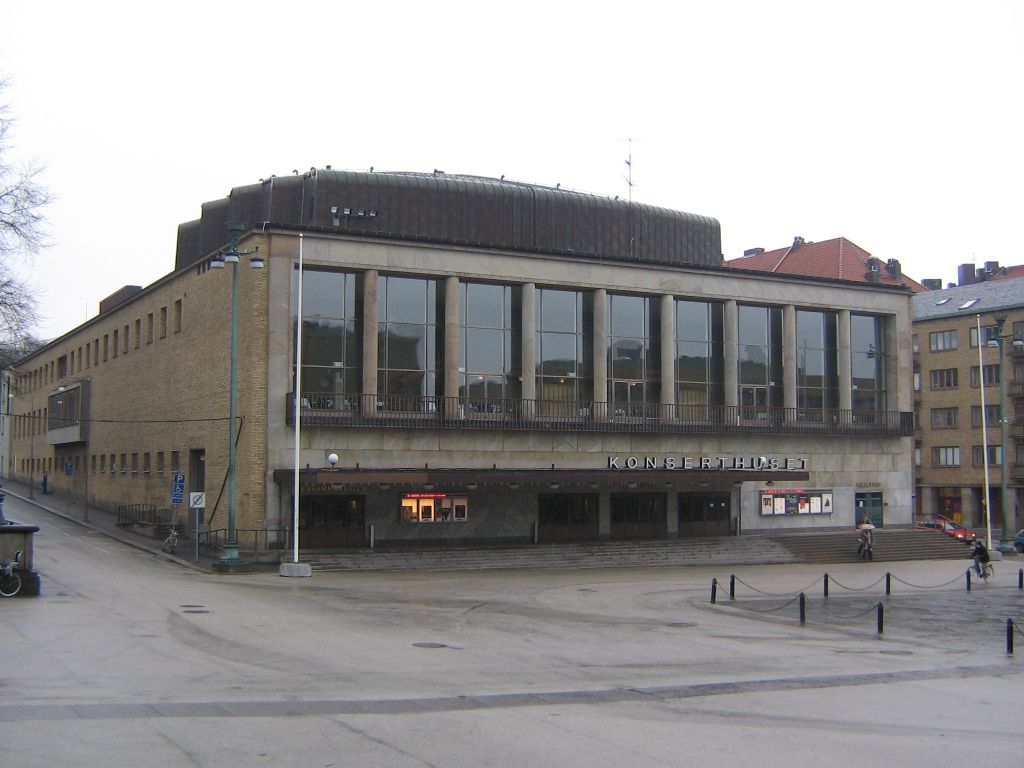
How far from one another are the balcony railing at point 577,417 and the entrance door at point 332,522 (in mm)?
3233

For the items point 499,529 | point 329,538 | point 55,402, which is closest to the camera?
point 329,538

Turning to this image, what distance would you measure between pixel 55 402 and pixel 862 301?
53613 millimetres

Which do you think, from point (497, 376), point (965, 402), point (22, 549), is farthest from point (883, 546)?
point (22, 549)

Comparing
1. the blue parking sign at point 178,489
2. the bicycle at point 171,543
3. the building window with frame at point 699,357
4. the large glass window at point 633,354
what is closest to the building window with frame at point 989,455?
the building window with frame at point 699,357

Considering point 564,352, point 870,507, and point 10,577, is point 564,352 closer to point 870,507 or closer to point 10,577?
point 870,507

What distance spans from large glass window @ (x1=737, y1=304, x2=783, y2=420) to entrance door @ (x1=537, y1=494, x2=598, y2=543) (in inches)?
381

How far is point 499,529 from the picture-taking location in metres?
47.5

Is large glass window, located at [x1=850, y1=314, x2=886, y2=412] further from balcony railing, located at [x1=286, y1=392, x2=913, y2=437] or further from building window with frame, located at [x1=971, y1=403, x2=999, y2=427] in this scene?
building window with frame, located at [x1=971, y1=403, x2=999, y2=427]

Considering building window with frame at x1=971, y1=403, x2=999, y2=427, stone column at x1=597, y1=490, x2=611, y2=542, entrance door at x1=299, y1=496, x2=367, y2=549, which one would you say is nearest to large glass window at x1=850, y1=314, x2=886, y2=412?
stone column at x1=597, y1=490, x2=611, y2=542

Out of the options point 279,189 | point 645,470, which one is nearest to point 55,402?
point 279,189

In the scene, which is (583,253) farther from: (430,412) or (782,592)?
(782,592)

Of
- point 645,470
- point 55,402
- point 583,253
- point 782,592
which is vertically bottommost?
point 782,592

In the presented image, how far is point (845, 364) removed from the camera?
57062 millimetres

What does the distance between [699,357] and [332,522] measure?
2008 cm
